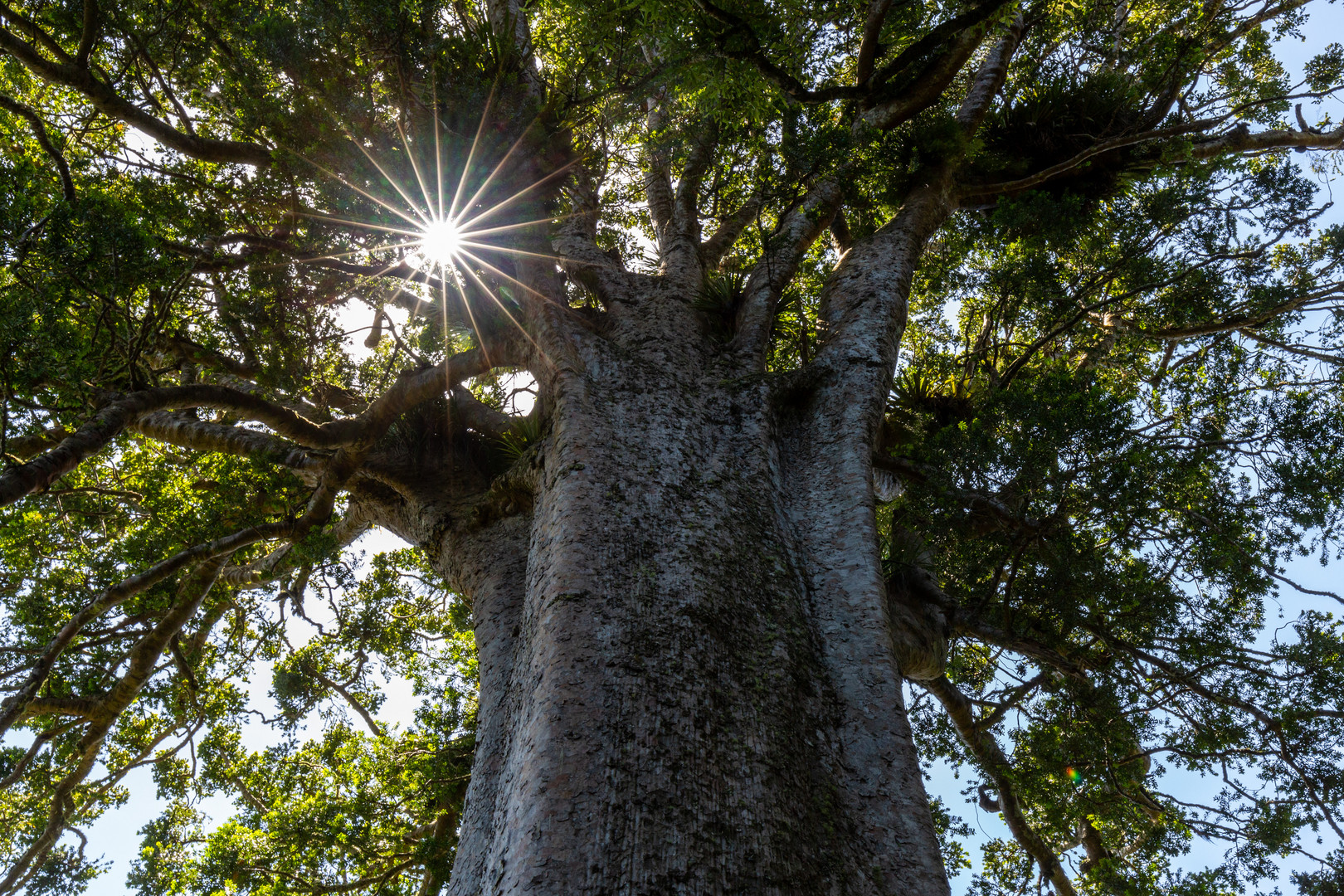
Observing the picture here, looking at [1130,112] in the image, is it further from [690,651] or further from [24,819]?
[24,819]

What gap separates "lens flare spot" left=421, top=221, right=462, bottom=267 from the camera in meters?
4.97

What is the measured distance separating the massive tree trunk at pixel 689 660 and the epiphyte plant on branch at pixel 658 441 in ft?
0.05

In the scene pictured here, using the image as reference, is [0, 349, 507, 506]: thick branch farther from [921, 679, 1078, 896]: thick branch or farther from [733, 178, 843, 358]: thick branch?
[921, 679, 1078, 896]: thick branch

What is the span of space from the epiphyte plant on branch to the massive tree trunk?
0.05ft

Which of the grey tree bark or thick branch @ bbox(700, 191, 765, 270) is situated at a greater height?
thick branch @ bbox(700, 191, 765, 270)

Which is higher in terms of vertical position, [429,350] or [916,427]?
[429,350]

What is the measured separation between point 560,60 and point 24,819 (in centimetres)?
715

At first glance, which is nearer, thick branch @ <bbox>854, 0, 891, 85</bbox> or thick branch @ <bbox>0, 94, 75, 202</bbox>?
thick branch @ <bbox>0, 94, 75, 202</bbox>

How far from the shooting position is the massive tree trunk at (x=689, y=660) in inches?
80.4

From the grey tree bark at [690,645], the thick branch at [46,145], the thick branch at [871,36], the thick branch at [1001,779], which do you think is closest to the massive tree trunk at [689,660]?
the grey tree bark at [690,645]

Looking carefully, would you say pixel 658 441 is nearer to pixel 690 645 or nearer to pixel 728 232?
pixel 690 645

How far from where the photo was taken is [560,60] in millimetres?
6379

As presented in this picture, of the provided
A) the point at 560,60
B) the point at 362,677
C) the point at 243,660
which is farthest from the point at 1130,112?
the point at 243,660

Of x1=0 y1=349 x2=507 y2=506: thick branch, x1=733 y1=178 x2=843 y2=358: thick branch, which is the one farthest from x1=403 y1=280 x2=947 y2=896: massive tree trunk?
x1=0 y1=349 x2=507 y2=506: thick branch
